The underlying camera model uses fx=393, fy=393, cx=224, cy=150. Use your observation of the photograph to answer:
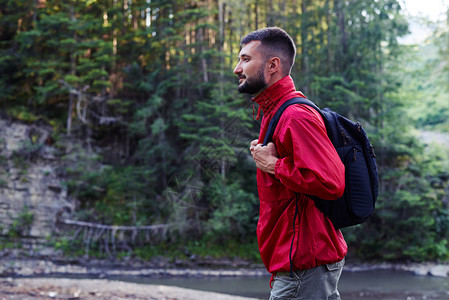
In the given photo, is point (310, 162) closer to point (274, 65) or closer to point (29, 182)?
point (274, 65)

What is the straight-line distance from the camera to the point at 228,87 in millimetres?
16047

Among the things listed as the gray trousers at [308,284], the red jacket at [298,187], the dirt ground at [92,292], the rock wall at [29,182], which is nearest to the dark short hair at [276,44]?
the red jacket at [298,187]

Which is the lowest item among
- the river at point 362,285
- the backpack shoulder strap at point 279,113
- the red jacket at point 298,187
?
the river at point 362,285

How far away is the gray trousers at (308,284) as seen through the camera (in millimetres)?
1654

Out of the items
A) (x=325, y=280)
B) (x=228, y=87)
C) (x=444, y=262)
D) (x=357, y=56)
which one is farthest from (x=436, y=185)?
(x=325, y=280)

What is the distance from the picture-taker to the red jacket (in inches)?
60.1

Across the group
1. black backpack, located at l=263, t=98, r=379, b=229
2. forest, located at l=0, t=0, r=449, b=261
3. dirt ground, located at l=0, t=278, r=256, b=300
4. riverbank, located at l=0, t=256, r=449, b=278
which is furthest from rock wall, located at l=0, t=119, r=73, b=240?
black backpack, located at l=263, t=98, r=379, b=229

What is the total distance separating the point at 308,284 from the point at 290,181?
463 mm

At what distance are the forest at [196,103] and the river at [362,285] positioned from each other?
1.71 m

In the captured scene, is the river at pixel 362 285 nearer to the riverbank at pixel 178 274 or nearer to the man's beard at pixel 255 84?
the riverbank at pixel 178 274

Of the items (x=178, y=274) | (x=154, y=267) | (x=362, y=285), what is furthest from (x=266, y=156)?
(x=154, y=267)

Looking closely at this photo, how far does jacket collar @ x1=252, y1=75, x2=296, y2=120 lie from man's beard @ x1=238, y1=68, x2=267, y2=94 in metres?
0.03

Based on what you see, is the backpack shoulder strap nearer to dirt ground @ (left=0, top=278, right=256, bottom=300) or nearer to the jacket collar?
the jacket collar

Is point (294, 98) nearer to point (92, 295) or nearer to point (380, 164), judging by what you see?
point (92, 295)
